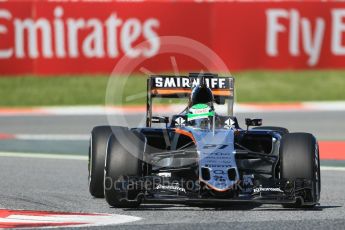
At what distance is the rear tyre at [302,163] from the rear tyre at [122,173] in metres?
1.32

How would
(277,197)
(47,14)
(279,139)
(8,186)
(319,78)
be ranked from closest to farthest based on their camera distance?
1. (277,197)
2. (279,139)
3. (8,186)
4. (47,14)
5. (319,78)

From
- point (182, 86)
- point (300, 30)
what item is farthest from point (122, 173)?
point (300, 30)

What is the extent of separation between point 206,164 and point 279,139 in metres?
1.31

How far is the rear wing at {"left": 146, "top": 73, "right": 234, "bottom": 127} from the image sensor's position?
12133 mm

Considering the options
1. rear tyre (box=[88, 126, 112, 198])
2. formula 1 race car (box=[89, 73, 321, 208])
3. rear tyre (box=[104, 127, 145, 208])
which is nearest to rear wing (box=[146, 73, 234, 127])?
formula 1 race car (box=[89, 73, 321, 208])

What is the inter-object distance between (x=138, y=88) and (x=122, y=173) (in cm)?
1374

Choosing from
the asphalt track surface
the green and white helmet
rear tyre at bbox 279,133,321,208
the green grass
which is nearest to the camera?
the asphalt track surface

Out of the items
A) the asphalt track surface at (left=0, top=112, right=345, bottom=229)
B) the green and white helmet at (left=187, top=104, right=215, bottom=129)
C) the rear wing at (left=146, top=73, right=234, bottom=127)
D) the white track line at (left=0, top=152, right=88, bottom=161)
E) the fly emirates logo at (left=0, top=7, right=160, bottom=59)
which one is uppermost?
the fly emirates logo at (left=0, top=7, right=160, bottom=59)

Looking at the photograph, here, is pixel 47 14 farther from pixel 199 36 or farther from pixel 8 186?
pixel 8 186

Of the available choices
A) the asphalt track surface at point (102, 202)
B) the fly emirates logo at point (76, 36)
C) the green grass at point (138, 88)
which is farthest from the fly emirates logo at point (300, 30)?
the asphalt track surface at point (102, 202)

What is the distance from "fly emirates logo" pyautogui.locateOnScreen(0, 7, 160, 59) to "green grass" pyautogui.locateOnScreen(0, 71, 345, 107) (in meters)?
0.76

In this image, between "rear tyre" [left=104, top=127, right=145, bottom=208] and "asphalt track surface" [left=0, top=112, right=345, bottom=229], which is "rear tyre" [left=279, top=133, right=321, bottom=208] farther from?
"rear tyre" [left=104, top=127, right=145, bottom=208]

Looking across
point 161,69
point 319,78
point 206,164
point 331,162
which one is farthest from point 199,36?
point 206,164

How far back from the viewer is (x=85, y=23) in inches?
886
